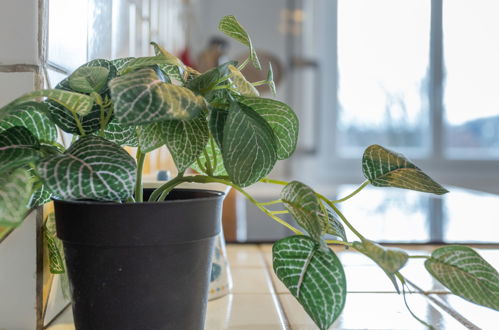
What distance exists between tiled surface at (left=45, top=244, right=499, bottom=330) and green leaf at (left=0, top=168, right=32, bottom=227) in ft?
0.91

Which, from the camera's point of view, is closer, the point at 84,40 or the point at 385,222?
the point at 84,40

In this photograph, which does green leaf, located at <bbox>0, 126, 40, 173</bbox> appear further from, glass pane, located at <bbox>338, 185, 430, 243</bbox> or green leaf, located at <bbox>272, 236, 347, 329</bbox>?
glass pane, located at <bbox>338, 185, 430, 243</bbox>

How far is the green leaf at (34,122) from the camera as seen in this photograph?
456 millimetres

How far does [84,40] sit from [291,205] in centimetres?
43

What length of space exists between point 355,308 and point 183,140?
0.37 metres

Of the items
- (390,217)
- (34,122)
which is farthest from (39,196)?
(390,217)

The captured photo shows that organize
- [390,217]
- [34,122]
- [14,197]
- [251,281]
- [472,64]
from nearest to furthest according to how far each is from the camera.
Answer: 1. [14,197]
2. [34,122]
3. [251,281]
4. [390,217]
5. [472,64]

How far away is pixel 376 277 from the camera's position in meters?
0.84

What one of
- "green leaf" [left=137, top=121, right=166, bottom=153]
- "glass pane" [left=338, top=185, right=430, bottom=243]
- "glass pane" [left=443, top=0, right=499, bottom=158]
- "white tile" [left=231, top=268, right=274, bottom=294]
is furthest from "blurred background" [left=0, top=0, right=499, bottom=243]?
"green leaf" [left=137, top=121, right=166, bottom=153]

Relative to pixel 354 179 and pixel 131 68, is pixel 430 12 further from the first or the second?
pixel 131 68

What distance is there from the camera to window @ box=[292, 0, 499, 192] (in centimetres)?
322

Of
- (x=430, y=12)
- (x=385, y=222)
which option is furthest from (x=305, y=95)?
(x=385, y=222)

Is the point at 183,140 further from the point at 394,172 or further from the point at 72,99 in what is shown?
the point at 394,172

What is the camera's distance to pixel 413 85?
3.32m
